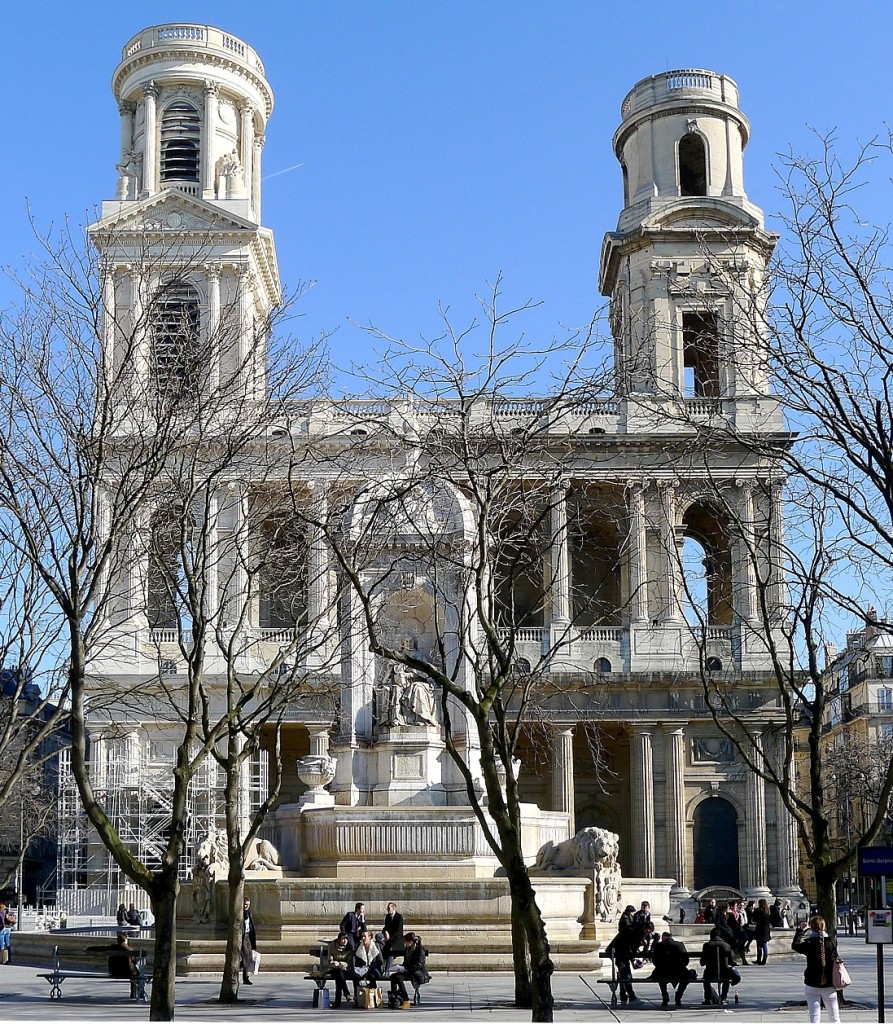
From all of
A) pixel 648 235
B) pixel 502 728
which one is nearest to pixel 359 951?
pixel 502 728

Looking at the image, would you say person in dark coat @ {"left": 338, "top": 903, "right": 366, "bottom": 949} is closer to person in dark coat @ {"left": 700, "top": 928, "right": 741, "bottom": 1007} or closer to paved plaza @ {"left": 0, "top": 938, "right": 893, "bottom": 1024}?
paved plaza @ {"left": 0, "top": 938, "right": 893, "bottom": 1024}

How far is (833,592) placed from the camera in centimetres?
2067

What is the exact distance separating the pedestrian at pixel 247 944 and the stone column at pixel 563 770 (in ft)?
126

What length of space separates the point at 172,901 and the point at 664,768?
46.1m

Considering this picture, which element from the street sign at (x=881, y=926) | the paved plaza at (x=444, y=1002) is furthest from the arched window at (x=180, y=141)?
the street sign at (x=881, y=926)

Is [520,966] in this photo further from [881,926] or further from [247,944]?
[247,944]

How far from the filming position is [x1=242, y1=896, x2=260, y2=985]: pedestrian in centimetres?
2148

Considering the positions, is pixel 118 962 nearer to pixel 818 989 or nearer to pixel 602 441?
pixel 818 989

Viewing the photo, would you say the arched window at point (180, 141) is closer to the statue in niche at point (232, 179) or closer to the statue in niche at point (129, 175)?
the statue in niche at point (129, 175)

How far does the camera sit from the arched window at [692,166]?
218 ft

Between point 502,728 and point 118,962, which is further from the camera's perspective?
point 118,962

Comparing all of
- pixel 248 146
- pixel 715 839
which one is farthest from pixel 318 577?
pixel 248 146

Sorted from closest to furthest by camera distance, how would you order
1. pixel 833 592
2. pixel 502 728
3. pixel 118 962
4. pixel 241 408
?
1. pixel 502 728
2. pixel 241 408
3. pixel 833 592
4. pixel 118 962

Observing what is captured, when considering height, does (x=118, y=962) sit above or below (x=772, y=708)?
below
